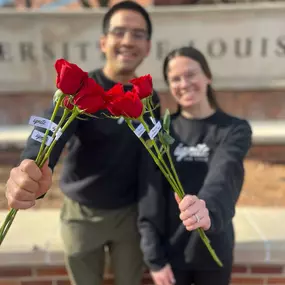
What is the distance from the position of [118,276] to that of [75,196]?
1.56ft

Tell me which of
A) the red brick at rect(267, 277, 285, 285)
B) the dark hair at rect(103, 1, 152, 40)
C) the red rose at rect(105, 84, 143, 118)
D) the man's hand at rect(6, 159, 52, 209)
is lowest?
the red brick at rect(267, 277, 285, 285)

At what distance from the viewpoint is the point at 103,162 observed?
6.05 ft

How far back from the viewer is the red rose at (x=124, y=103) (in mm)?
943

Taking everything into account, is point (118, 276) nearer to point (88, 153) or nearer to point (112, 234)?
point (112, 234)

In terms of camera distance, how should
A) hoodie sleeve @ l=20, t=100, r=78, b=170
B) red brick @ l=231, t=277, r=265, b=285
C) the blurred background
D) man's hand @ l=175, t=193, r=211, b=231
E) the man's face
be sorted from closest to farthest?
1. man's hand @ l=175, t=193, r=211, b=231
2. hoodie sleeve @ l=20, t=100, r=78, b=170
3. the man's face
4. red brick @ l=231, t=277, r=265, b=285
5. the blurred background

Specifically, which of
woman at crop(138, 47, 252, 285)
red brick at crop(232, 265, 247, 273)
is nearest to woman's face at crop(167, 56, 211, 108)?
woman at crop(138, 47, 252, 285)

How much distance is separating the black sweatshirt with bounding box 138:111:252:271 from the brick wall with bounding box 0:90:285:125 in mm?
3322

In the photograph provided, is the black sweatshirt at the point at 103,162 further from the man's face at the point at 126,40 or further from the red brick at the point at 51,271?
the red brick at the point at 51,271

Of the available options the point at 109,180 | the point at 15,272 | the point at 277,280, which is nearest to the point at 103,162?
the point at 109,180

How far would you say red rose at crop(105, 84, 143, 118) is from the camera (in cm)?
94

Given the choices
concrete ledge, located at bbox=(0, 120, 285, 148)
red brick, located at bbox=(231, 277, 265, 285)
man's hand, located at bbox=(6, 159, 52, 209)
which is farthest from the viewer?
concrete ledge, located at bbox=(0, 120, 285, 148)

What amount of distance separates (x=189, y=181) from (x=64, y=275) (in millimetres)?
955

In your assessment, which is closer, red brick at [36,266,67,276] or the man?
the man

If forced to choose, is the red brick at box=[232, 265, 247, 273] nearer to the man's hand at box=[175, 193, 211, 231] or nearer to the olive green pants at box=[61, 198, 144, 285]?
the olive green pants at box=[61, 198, 144, 285]
